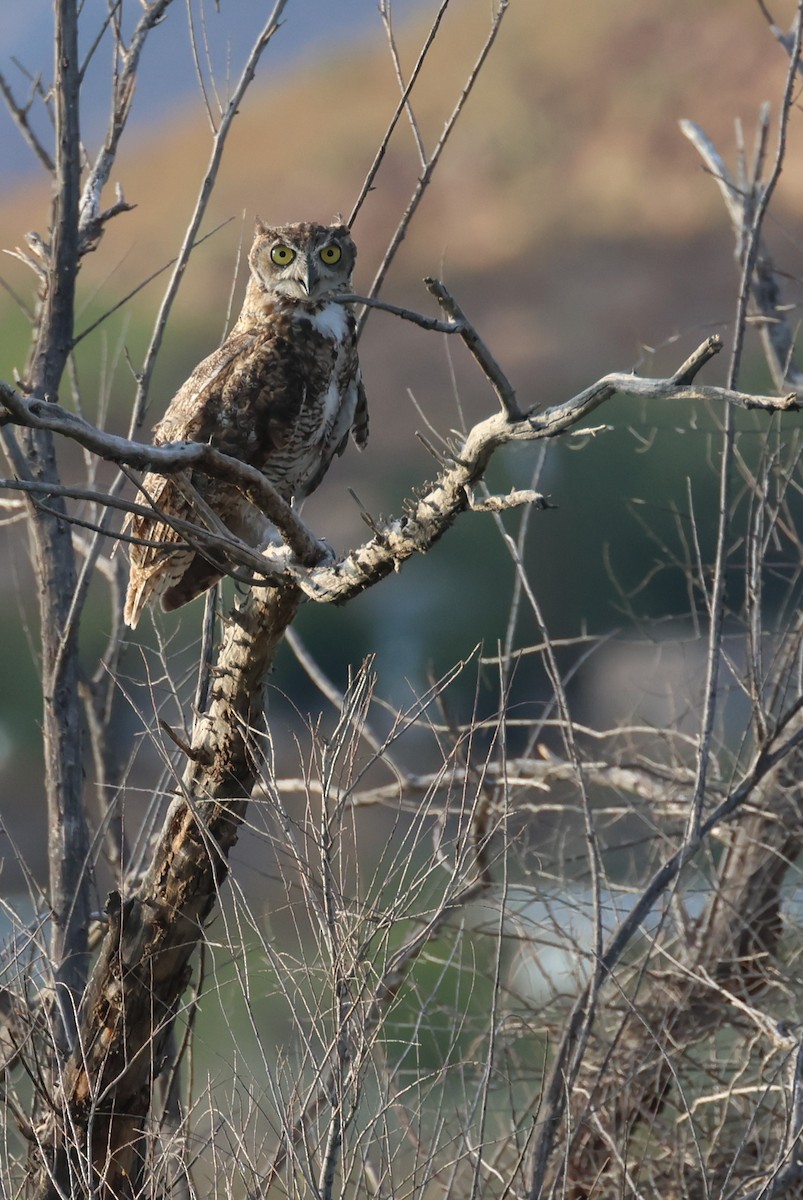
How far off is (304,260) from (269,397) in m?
0.30

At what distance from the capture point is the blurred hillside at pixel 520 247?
827 centimetres

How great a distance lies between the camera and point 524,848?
223 centimetres

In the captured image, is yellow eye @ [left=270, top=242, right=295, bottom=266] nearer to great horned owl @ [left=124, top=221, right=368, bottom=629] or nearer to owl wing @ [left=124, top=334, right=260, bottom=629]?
great horned owl @ [left=124, top=221, right=368, bottom=629]

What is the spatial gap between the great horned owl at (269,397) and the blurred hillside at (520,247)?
16.7 ft

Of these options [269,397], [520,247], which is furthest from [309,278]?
[520,247]

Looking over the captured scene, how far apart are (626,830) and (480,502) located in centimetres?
275

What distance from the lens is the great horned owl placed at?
7.61 ft

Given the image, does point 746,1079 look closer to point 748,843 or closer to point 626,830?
point 748,843

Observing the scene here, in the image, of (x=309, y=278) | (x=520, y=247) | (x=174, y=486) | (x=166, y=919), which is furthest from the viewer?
(x=520, y=247)

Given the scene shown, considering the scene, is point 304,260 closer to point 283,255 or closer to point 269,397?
point 283,255

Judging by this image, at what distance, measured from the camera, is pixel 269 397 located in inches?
91.8

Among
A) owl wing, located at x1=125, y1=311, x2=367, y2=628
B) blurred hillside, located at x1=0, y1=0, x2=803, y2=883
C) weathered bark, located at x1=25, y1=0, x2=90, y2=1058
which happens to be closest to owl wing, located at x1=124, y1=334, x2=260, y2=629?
owl wing, located at x1=125, y1=311, x2=367, y2=628

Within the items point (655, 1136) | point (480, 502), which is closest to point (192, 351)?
point (655, 1136)

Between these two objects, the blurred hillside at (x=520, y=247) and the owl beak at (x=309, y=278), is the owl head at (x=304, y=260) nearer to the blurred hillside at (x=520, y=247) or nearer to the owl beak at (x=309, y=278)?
the owl beak at (x=309, y=278)
